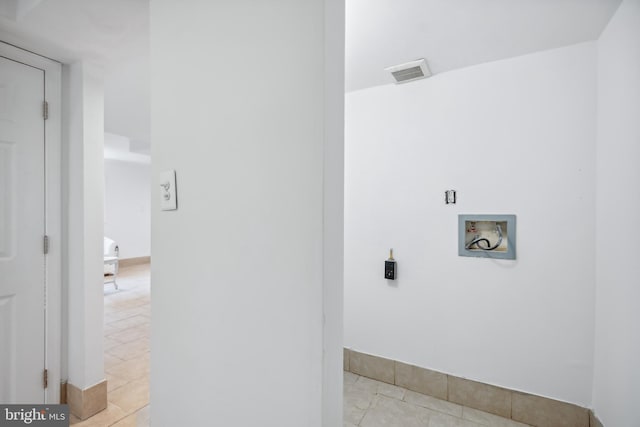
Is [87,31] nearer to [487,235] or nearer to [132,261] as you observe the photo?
[487,235]

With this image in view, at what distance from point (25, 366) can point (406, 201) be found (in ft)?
8.60

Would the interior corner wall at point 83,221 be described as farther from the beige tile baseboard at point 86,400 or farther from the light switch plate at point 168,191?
the light switch plate at point 168,191

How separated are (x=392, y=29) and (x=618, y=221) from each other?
1.52 m

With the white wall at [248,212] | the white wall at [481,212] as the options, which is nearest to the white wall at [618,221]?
the white wall at [481,212]

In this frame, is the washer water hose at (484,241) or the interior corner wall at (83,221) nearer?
the interior corner wall at (83,221)

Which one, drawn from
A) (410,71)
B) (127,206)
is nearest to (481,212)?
(410,71)

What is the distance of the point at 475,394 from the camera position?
1.90m

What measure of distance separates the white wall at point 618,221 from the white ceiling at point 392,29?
0.21 meters

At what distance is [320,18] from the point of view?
64cm

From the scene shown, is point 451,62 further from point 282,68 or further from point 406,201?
point 282,68

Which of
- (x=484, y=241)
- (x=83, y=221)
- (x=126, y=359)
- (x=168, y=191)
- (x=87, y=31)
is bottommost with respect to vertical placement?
(x=126, y=359)

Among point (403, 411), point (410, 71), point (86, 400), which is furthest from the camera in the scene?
point (410, 71)

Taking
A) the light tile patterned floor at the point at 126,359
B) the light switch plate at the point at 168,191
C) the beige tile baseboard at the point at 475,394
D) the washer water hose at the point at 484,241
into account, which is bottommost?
the light tile patterned floor at the point at 126,359

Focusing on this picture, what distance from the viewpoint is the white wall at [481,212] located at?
1666 millimetres
